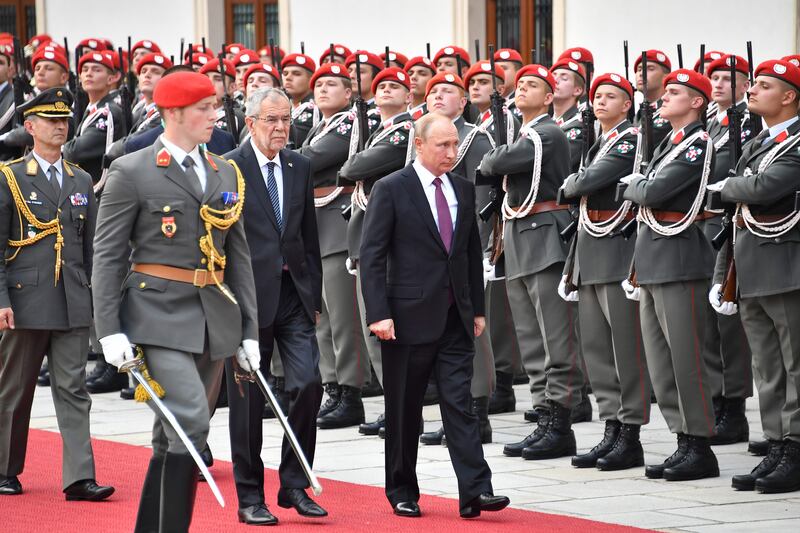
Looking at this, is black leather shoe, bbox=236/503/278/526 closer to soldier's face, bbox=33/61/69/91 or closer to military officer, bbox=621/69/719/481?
military officer, bbox=621/69/719/481

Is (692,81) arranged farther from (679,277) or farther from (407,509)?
(407,509)

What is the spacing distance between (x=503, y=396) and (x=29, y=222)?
359 cm

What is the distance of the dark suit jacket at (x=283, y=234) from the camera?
7332mm

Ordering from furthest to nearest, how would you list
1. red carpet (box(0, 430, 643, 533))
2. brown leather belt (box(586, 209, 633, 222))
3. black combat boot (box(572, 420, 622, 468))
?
brown leather belt (box(586, 209, 633, 222)) < black combat boot (box(572, 420, 622, 468)) < red carpet (box(0, 430, 643, 533))

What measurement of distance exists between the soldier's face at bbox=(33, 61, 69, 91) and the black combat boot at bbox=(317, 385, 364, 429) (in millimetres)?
3858

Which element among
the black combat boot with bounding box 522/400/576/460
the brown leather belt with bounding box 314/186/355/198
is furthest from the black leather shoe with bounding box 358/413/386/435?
the brown leather belt with bounding box 314/186/355/198

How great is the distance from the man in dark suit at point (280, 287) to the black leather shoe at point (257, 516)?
43 millimetres

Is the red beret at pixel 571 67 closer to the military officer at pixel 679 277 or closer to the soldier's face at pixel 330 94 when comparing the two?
the soldier's face at pixel 330 94

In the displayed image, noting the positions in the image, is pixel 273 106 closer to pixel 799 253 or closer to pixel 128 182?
pixel 128 182

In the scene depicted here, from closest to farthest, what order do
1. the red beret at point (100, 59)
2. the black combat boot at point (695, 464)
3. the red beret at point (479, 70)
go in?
the black combat boot at point (695, 464) → the red beret at point (479, 70) → the red beret at point (100, 59)

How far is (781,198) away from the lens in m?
7.81

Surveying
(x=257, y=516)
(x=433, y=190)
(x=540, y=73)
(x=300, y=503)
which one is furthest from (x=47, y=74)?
(x=257, y=516)

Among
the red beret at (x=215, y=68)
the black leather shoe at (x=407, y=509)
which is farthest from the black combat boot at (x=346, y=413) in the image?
the red beret at (x=215, y=68)

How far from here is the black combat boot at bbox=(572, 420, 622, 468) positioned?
8.51m
